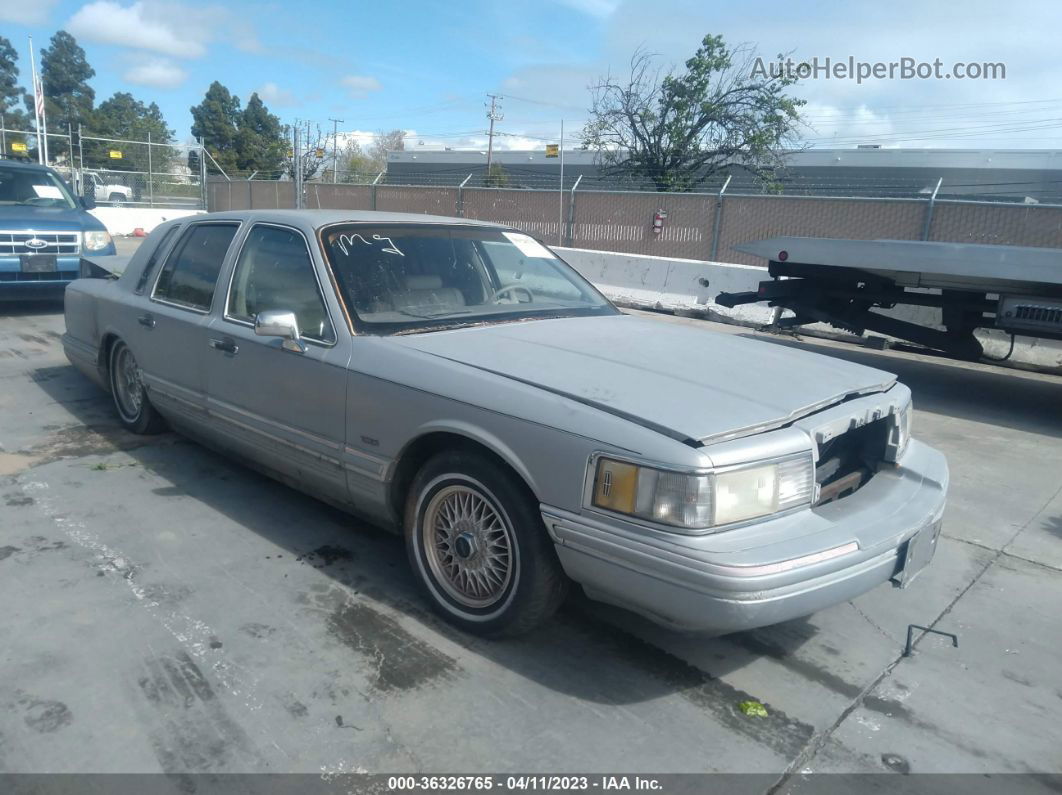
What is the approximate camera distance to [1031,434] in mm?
6836

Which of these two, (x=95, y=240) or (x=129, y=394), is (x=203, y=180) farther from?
(x=129, y=394)

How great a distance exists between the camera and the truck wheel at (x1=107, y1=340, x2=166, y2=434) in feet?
17.8

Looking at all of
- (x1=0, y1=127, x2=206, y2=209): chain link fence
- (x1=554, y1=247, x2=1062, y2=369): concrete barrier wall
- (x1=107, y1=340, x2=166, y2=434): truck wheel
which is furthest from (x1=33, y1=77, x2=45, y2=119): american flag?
(x1=107, y1=340, x2=166, y2=434): truck wheel

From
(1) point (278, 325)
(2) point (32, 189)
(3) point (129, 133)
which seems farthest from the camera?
(3) point (129, 133)

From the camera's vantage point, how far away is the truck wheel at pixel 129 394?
5422mm

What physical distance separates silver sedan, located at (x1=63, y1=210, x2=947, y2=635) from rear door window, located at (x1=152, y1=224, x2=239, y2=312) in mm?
21

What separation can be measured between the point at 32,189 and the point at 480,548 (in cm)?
995

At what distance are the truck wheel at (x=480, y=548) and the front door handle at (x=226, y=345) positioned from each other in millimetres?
1450

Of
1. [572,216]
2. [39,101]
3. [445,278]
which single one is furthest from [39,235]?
[39,101]

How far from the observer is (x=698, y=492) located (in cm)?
256

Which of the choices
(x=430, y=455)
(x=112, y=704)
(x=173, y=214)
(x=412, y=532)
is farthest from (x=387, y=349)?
(x=173, y=214)

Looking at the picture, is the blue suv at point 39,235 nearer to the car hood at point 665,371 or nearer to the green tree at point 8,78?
the car hood at point 665,371

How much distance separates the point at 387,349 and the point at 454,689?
138 cm

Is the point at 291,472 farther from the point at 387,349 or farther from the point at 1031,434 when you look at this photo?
the point at 1031,434
